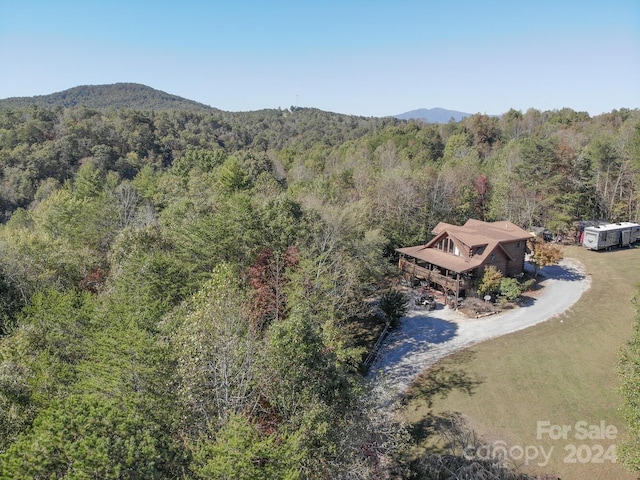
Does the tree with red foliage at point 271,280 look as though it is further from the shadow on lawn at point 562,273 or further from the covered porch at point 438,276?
the shadow on lawn at point 562,273

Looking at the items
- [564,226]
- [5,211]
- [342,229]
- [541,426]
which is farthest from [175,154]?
[541,426]

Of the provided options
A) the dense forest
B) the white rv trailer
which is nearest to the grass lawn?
the dense forest

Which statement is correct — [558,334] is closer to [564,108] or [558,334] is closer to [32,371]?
[32,371]

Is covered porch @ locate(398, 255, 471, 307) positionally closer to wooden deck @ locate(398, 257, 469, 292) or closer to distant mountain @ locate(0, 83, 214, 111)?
wooden deck @ locate(398, 257, 469, 292)

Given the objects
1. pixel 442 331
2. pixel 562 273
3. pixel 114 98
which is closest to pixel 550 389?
pixel 442 331

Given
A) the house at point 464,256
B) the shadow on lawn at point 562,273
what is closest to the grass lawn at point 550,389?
the house at point 464,256

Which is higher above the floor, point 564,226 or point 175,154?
point 175,154
